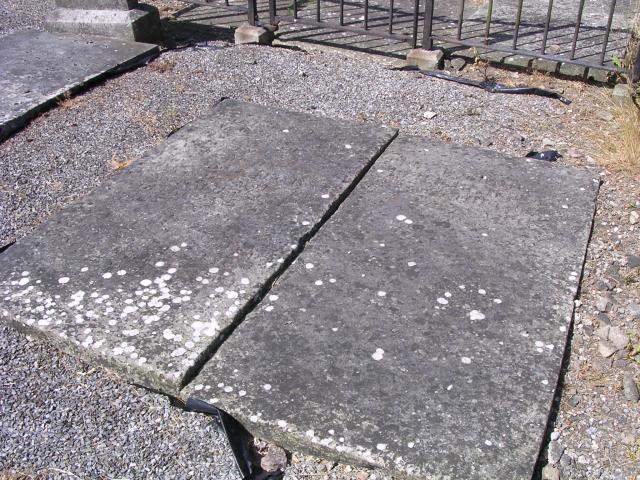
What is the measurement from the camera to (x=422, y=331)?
264cm

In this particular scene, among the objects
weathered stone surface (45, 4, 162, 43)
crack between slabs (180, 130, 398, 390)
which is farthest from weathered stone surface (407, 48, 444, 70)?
weathered stone surface (45, 4, 162, 43)

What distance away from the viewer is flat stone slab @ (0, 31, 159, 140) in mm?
4383

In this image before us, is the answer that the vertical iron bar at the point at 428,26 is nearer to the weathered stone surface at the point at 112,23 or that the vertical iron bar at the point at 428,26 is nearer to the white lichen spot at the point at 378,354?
the weathered stone surface at the point at 112,23

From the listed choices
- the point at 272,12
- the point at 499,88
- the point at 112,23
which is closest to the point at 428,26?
the point at 499,88

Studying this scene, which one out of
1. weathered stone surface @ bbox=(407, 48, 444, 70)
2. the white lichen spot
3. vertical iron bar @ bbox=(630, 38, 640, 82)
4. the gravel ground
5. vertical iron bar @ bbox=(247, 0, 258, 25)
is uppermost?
vertical iron bar @ bbox=(247, 0, 258, 25)

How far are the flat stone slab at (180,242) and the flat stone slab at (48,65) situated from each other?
109cm

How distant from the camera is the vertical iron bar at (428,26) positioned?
16.2ft

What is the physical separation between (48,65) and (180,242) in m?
2.53

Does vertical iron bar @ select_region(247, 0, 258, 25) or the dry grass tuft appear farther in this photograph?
vertical iron bar @ select_region(247, 0, 258, 25)

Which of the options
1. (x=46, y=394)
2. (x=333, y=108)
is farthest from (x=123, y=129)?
(x=46, y=394)

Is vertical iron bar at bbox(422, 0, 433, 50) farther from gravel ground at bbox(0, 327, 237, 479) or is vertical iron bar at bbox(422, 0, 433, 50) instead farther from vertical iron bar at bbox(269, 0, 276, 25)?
gravel ground at bbox(0, 327, 237, 479)

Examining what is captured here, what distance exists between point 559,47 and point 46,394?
14.1ft

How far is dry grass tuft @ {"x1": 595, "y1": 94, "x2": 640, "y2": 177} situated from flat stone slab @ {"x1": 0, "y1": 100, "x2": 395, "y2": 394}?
47.6 inches

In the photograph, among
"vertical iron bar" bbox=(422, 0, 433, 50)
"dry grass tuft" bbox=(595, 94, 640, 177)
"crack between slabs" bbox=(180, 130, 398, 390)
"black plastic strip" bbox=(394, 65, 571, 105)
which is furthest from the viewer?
"vertical iron bar" bbox=(422, 0, 433, 50)
